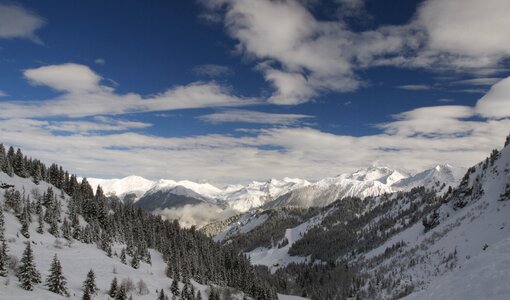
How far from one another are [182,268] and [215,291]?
11560 mm

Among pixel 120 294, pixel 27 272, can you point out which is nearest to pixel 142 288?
pixel 120 294

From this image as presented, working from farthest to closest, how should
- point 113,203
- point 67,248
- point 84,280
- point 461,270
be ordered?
point 113,203, point 67,248, point 84,280, point 461,270

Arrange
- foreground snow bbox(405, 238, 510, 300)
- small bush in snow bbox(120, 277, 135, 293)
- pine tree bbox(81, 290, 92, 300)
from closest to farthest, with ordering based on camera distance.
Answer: foreground snow bbox(405, 238, 510, 300) < pine tree bbox(81, 290, 92, 300) < small bush in snow bbox(120, 277, 135, 293)

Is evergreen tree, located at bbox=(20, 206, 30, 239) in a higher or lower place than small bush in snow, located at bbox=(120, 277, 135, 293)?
higher

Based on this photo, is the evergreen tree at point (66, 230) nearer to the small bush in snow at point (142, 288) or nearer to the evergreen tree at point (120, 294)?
the small bush in snow at point (142, 288)

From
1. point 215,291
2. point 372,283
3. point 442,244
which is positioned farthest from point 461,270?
point 372,283

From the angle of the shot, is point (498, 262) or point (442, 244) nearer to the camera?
point (498, 262)

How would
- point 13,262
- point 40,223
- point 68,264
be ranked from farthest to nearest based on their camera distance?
point 40,223 < point 68,264 < point 13,262

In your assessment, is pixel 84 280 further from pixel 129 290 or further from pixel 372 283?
pixel 372 283

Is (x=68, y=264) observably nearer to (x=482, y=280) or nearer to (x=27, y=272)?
(x=27, y=272)

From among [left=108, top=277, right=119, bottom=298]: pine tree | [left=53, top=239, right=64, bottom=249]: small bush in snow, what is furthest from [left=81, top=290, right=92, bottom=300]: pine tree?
[left=53, top=239, right=64, bottom=249]: small bush in snow

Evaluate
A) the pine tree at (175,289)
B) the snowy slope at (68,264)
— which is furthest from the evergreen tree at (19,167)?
the pine tree at (175,289)

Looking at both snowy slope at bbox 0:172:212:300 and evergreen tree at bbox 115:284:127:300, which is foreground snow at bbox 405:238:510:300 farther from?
evergreen tree at bbox 115:284:127:300

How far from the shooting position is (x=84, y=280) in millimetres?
67938
